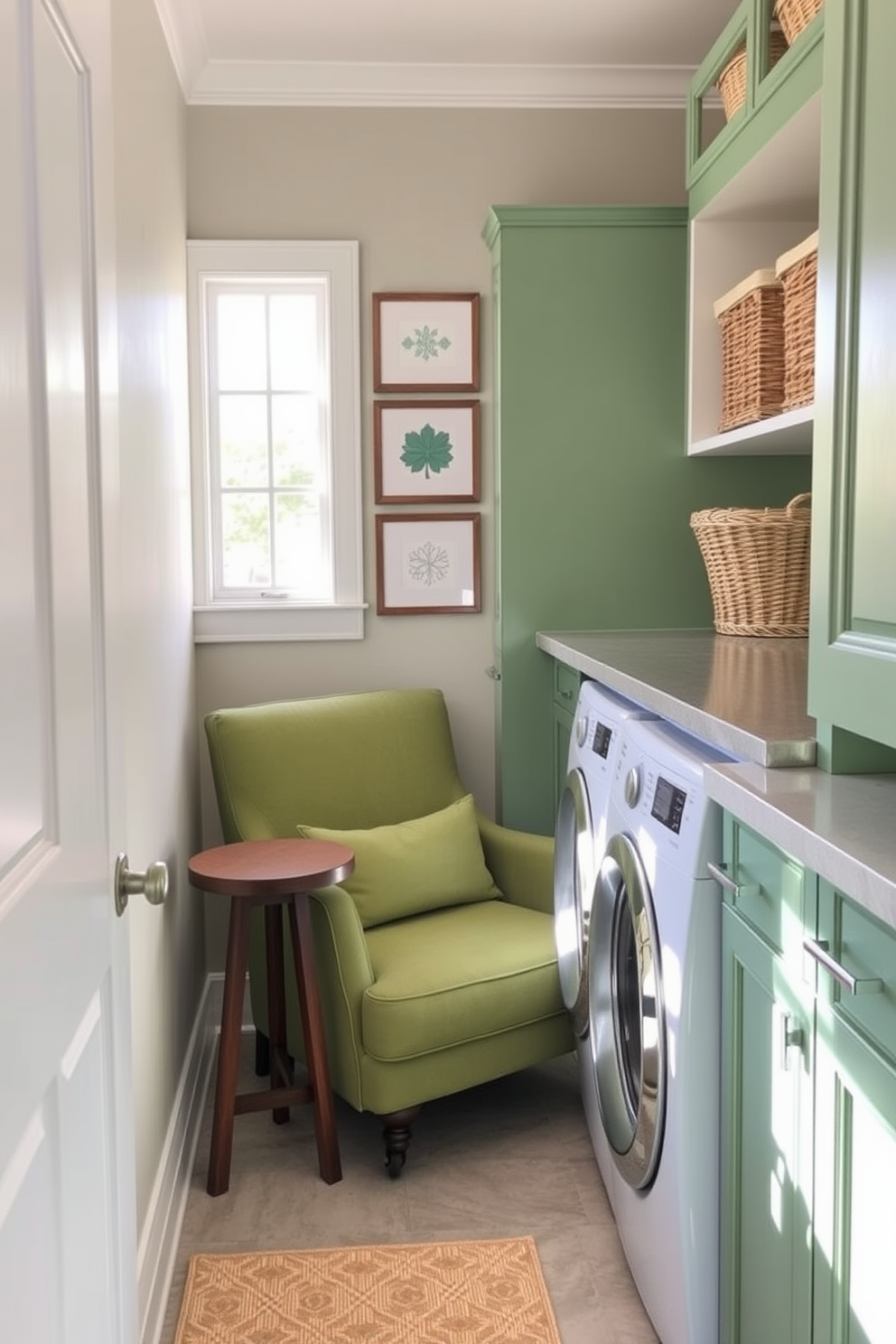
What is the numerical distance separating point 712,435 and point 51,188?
7.61 ft

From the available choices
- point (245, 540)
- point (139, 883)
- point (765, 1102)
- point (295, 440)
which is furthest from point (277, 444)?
point (765, 1102)

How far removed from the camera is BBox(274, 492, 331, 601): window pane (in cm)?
350

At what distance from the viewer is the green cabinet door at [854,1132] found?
1188 mm

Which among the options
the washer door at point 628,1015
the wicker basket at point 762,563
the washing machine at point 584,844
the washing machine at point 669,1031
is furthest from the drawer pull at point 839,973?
the wicker basket at point 762,563

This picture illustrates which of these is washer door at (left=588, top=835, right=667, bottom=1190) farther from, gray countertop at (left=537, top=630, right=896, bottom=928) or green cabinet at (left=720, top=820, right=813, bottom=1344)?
gray countertop at (left=537, top=630, right=896, bottom=928)

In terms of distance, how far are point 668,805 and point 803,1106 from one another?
0.53 meters

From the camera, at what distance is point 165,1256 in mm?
2256

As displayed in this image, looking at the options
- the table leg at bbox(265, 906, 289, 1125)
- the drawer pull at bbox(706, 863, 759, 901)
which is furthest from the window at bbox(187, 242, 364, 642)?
the drawer pull at bbox(706, 863, 759, 901)

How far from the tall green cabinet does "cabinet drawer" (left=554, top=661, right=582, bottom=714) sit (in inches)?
2.5

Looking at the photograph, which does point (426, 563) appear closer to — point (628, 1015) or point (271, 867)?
point (271, 867)

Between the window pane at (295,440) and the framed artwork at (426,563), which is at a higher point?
the window pane at (295,440)

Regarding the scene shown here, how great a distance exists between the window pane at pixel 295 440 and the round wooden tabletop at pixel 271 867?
1.14m

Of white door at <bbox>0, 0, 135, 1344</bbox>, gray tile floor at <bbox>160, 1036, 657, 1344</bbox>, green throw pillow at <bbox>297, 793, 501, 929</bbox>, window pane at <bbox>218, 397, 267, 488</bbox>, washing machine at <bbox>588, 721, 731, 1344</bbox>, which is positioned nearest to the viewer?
white door at <bbox>0, 0, 135, 1344</bbox>

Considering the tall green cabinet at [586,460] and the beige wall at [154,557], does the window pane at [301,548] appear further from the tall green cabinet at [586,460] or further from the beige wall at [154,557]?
the tall green cabinet at [586,460]
